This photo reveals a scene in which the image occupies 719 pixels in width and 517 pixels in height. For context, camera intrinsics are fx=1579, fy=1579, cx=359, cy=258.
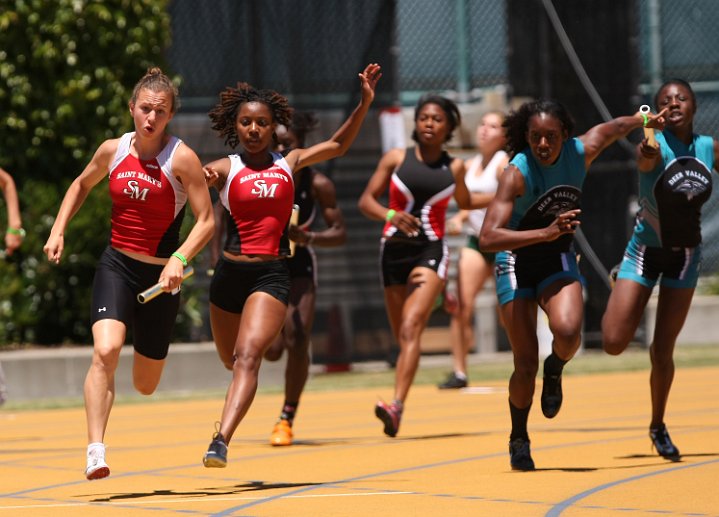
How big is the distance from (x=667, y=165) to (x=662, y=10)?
11082 millimetres

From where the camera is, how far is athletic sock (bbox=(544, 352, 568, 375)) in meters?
8.74

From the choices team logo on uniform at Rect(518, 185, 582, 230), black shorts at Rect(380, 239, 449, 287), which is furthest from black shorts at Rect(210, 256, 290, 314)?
black shorts at Rect(380, 239, 449, 287)

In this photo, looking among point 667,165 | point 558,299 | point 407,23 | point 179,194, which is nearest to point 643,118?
point 667,165

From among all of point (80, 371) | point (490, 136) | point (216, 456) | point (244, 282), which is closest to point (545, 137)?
point (244, 282)

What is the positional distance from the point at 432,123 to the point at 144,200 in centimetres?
366

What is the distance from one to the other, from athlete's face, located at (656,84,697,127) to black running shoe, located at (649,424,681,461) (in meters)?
1.77

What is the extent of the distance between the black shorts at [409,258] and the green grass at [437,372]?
415 cm

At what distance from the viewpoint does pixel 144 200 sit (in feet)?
27.5

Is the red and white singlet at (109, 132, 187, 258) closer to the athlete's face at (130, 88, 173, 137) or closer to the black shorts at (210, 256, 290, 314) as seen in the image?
the athlete's face at (130, 88, 173, 137)

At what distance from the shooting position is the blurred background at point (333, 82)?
658 inches

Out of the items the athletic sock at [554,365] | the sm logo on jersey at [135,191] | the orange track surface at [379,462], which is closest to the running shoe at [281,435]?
the orange track surface at [379,462]

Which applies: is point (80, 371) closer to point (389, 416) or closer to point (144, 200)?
point (389, 416)


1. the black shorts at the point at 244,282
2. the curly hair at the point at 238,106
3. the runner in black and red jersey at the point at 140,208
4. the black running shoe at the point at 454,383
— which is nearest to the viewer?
the runner in black and red jersey at the point at 140,208

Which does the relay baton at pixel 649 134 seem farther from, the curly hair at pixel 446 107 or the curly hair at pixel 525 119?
the curly hair at pixel 446 107
